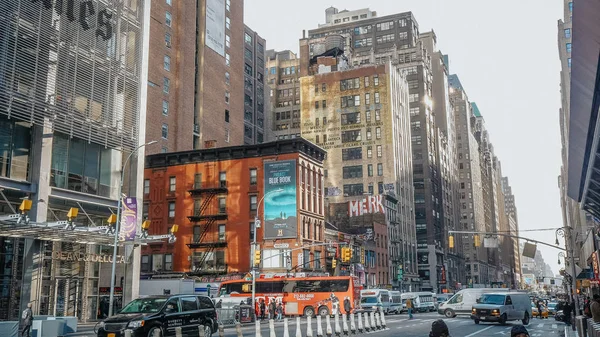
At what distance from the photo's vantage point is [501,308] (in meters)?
35.5

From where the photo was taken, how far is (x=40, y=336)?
26.4 m

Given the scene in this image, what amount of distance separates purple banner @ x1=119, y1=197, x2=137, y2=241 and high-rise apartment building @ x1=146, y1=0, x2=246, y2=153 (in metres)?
37.5

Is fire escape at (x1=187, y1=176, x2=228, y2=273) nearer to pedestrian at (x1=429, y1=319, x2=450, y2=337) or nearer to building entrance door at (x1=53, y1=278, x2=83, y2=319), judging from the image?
building entrance door at (x1=53, y1=278, x2=83, y2=319)

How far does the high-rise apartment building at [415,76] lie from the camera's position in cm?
12725

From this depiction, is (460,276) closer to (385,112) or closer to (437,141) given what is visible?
(437,141)

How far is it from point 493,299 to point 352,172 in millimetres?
70110

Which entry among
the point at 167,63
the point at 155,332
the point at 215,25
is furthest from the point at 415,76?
the point at 155,332

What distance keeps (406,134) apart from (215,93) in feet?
151

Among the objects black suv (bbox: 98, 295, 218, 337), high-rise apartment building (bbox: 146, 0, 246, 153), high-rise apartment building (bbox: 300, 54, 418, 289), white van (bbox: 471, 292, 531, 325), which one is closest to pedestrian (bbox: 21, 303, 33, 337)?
black suv (bbox: 98, 295, 218, 337)

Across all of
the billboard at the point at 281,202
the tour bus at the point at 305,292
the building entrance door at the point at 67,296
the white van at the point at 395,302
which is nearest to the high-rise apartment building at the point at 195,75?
the billboard at the point at 281,202

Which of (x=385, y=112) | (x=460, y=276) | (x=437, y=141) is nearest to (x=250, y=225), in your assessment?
(x=385, y=112)

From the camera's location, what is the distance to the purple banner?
113ft

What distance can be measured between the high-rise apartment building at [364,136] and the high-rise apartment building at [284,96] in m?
19.6

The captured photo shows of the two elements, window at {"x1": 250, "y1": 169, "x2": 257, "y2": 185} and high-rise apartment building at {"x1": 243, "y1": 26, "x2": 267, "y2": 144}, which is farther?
high-rise apartment building at {"x1": 243, "y1": 26, "x2": 267, "y2": 144}
